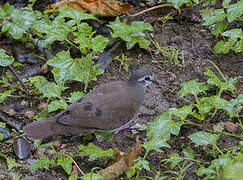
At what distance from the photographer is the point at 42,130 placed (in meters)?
4.21

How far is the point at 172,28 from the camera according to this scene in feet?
20.1

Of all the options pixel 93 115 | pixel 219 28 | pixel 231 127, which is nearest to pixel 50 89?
pixel 93 115

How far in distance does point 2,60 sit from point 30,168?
1.69 m

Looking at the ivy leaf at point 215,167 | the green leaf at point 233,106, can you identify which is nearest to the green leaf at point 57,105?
the ivy leaf at point 215,167

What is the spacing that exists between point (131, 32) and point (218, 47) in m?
1.34

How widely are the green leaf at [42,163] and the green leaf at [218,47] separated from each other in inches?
117

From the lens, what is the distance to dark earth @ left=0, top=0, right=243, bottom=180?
14.1 ft

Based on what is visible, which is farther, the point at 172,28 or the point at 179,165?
the point at 172,28

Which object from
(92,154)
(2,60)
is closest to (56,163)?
(92,154)

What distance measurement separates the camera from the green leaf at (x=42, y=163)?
4.00 metres

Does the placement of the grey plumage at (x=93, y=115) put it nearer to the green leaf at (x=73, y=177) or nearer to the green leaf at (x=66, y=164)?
the green leaf at (x=66, y=164)

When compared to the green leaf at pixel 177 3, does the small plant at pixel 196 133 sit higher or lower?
lower

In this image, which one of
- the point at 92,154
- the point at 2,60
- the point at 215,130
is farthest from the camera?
the point at 2,60

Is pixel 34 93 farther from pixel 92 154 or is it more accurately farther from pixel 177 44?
pixel 177 44
